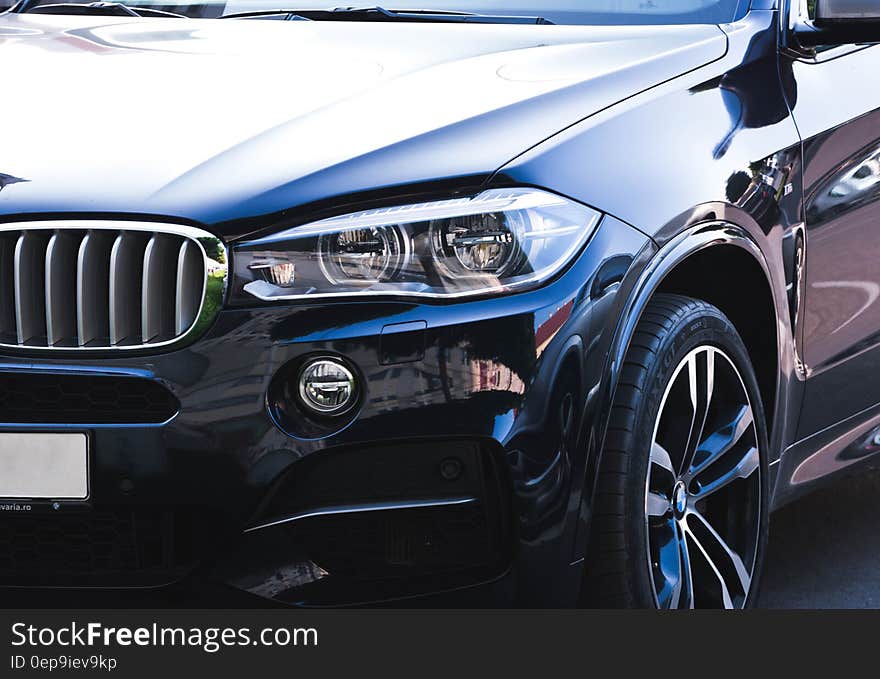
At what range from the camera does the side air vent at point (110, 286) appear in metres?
2.43

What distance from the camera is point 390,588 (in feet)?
8.38

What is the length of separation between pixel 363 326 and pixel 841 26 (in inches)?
65.2

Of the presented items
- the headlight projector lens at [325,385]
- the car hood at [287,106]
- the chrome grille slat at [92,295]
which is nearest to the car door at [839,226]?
the car hood at [287,106]

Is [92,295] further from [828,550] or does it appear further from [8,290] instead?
[828,550]

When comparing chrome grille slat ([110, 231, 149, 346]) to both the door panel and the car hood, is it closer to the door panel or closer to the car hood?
the car hood

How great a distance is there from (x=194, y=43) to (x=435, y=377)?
1.33m

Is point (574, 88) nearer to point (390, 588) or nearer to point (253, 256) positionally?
point (253, 256)

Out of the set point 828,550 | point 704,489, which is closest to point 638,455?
point 704,489

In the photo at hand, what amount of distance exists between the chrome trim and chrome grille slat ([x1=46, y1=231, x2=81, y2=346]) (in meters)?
0.42

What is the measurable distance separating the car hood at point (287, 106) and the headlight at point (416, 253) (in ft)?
0.17

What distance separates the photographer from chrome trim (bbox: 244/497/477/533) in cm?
248

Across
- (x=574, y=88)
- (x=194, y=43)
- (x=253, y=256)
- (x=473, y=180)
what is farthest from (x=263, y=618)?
(x=194, y=43)

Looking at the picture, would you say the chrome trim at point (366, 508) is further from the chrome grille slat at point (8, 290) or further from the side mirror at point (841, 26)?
the side mirror at point (841, 26)

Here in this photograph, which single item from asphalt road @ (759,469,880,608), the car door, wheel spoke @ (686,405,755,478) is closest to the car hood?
the car door
